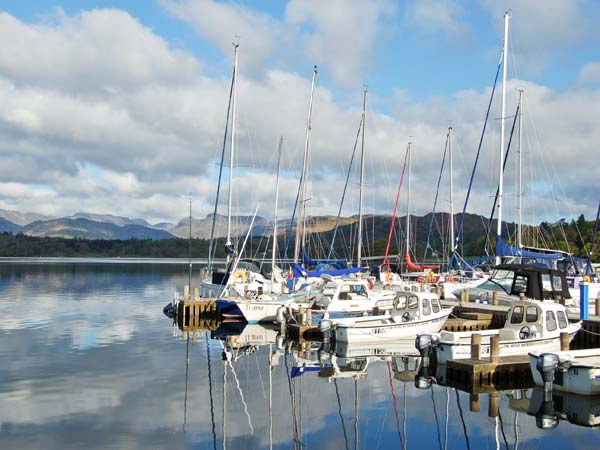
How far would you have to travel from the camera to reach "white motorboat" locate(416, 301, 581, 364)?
24453 millimetres

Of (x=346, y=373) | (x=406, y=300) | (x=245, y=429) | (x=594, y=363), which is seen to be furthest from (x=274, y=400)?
(x=406, y=300)

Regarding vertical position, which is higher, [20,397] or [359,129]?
[359,129]

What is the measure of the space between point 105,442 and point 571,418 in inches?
505

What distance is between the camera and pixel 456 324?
35.3 metres

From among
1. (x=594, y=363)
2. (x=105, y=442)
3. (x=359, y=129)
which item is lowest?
(x=105, y=442)

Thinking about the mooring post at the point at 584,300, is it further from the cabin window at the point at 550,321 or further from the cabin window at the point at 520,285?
the cabin window at the point at 550,321

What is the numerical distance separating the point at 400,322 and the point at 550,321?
7.56 m

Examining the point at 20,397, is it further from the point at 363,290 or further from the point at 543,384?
the point at 363,290

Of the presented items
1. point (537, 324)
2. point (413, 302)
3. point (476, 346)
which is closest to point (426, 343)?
point (476, 346)

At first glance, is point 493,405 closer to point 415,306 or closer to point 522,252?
point 415,306

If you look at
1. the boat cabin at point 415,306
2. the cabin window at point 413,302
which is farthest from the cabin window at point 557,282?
the cabin window at point 413,302

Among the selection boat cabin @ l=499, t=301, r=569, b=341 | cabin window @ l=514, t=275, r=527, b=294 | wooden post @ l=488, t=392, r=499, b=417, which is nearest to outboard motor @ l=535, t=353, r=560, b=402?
wooden post @ l=488, t=392, r=499, b=417

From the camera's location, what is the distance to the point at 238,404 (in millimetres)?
20438

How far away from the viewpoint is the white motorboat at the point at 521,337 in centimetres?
2445
